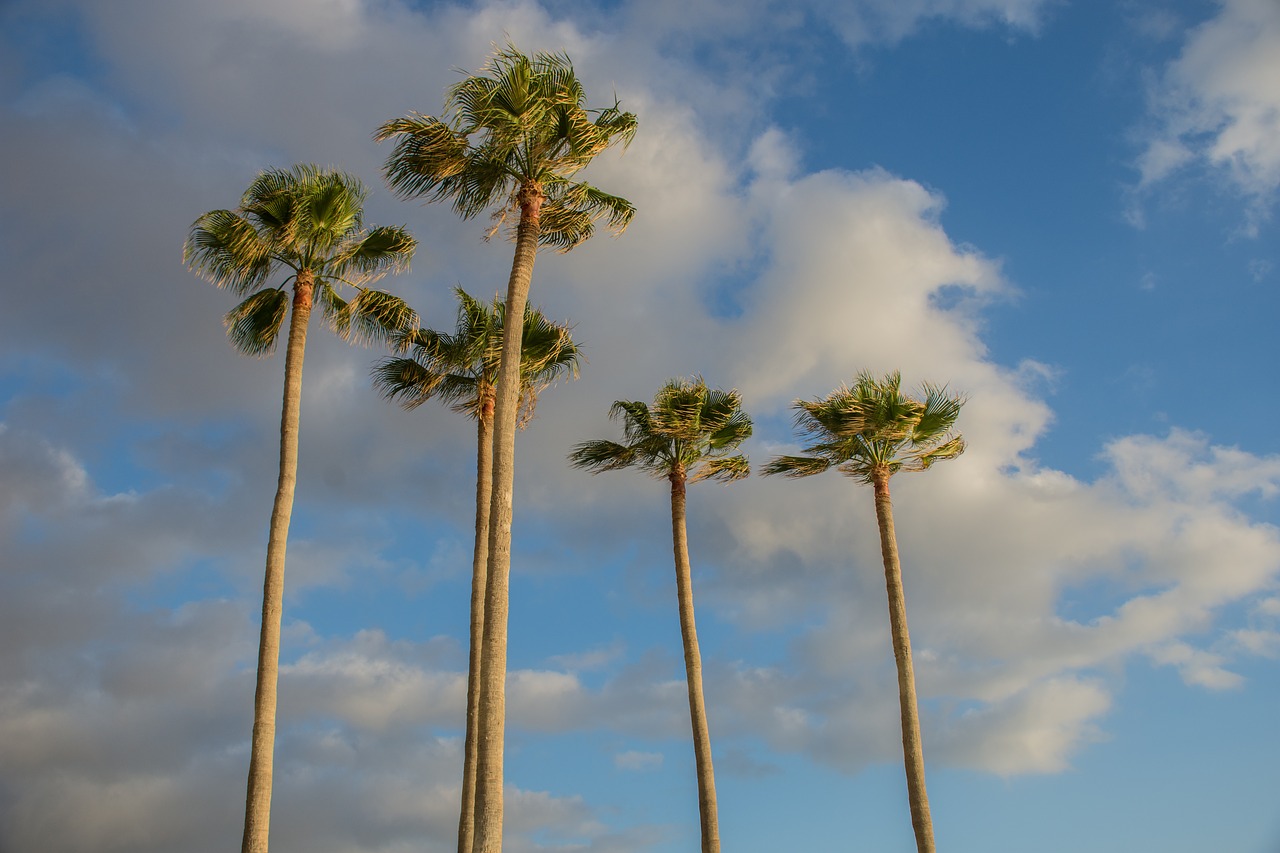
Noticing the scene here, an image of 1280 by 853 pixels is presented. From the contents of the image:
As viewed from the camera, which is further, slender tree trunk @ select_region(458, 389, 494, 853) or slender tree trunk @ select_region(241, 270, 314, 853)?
slender tree trunk @ select_region(458, 389, 494, 853)

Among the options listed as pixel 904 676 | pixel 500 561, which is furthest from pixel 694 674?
pixel 500 561

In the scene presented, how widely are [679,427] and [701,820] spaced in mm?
10041

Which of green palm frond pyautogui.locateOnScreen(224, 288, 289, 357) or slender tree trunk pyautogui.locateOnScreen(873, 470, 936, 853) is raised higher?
green palm frond pyautogui.locateOnScreen(224, 288, 289, 357)

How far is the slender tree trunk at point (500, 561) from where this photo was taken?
17.2 m

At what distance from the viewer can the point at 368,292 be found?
25125 millimetres

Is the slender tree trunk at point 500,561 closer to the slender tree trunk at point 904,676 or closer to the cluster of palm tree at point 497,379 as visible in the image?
the cluster of palm tree at point 497,379

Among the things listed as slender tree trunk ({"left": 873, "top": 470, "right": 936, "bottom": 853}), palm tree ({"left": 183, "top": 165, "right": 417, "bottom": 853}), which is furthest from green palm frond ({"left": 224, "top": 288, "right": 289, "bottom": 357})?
slender tree trunk ({"left": 873, "top": 470, "right": 936, "bottom": 853})

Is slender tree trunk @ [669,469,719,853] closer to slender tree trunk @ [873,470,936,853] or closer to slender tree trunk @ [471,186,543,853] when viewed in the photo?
slender tree trunk @ [873,470,936,853]

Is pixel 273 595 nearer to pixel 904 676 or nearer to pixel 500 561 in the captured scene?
pixel 500 561

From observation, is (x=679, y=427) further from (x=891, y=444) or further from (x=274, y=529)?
(x=274, y=529)

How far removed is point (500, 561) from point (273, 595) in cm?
552

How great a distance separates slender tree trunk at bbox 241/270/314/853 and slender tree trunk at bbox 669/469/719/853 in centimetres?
1053

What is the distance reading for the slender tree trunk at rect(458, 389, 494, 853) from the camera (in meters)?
24.5

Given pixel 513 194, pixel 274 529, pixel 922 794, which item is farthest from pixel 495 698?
pixel 922 794
